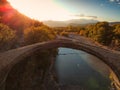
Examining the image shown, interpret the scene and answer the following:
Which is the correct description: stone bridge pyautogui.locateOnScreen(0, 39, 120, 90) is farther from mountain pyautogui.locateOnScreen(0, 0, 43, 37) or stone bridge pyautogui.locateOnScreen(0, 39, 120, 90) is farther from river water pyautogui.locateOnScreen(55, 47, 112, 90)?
mountain pyautogui.locateOnScreen(0, 0, 43, 37)

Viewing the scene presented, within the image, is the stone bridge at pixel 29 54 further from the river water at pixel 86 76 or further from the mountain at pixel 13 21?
the mountain at pixel 13 21

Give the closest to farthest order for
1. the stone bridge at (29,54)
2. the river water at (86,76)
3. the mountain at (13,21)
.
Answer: the stone bridge at (29,54) < the river water at (86,76) < the mountain at (13,21)

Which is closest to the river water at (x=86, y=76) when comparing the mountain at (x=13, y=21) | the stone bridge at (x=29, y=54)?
the stone bridge at (x=29, y=54)

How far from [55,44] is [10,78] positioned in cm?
924

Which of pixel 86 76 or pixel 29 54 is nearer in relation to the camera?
pixel 29 54

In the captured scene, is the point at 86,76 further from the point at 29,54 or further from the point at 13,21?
the point at 13,21

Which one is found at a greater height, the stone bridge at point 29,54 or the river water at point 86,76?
the stone bridge at point 29,54

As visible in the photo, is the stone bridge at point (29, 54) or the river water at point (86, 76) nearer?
the stone bridge at point (29, 54)

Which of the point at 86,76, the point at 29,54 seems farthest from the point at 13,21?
the point at 29,54

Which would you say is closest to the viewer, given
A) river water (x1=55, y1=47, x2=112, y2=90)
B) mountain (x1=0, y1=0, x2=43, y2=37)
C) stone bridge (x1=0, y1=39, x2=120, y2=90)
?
stone bridge (x1=0, y1=39, x2=120, y2=90)

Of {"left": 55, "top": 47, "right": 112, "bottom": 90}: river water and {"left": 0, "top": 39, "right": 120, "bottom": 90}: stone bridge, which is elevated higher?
{"left": 0, "top": 39, "right": 120, "bottom": 90}: stone bridge

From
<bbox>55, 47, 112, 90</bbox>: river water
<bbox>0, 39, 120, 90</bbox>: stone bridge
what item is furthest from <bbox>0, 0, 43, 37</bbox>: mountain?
<bbox>0, 39, 120, 90</bbox>: stone bridge

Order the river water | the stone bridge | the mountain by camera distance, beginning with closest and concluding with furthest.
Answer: the stone bridge → the river water → the mountain

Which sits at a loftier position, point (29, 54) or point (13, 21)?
point (13, 21)
